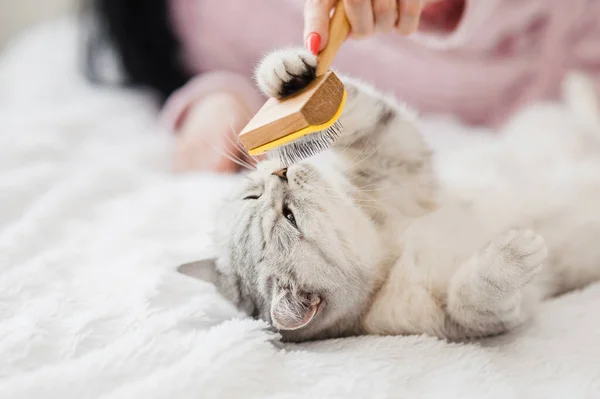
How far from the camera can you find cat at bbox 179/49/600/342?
2.66 ft

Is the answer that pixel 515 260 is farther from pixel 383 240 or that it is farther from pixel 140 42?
pixel 140 42

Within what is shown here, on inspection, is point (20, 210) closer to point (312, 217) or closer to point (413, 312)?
point (312, 217)

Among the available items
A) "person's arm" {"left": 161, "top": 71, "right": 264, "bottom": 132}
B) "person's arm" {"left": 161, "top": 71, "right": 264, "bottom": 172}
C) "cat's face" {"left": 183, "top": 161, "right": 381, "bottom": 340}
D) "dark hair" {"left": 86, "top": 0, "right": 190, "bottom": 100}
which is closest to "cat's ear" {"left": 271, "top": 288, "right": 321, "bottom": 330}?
"cat's face" {"left": 183, "top": 161, "right": 381, "bottom": 340}

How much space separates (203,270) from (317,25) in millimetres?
448

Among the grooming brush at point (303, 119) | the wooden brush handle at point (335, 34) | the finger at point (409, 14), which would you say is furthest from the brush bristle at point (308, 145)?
the finger at point (409, 14)

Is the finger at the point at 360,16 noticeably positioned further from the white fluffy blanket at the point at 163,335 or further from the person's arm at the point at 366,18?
the white fluffy blanket at the point at 163,335

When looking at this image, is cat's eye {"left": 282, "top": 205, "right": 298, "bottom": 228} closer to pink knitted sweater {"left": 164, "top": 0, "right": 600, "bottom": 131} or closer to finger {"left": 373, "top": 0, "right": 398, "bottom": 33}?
finger {"left": 373, "top": 0, "right": 398, "bottom": 33}

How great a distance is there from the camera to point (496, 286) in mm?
794

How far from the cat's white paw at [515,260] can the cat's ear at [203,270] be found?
1.50 feet

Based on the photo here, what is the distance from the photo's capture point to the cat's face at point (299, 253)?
0.86m

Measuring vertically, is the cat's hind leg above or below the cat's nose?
below

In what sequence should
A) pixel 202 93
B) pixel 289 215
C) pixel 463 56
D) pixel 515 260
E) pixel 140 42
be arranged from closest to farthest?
pixel 515 260 < pixel 289 215 < pixel 463 56 < pixel 202 93 < pixel 140 42

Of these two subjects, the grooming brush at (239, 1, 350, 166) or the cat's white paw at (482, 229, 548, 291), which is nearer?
the grooming brush at (239, 1, 350, 166)

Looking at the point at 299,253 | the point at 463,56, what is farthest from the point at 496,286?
the point at 463,56
